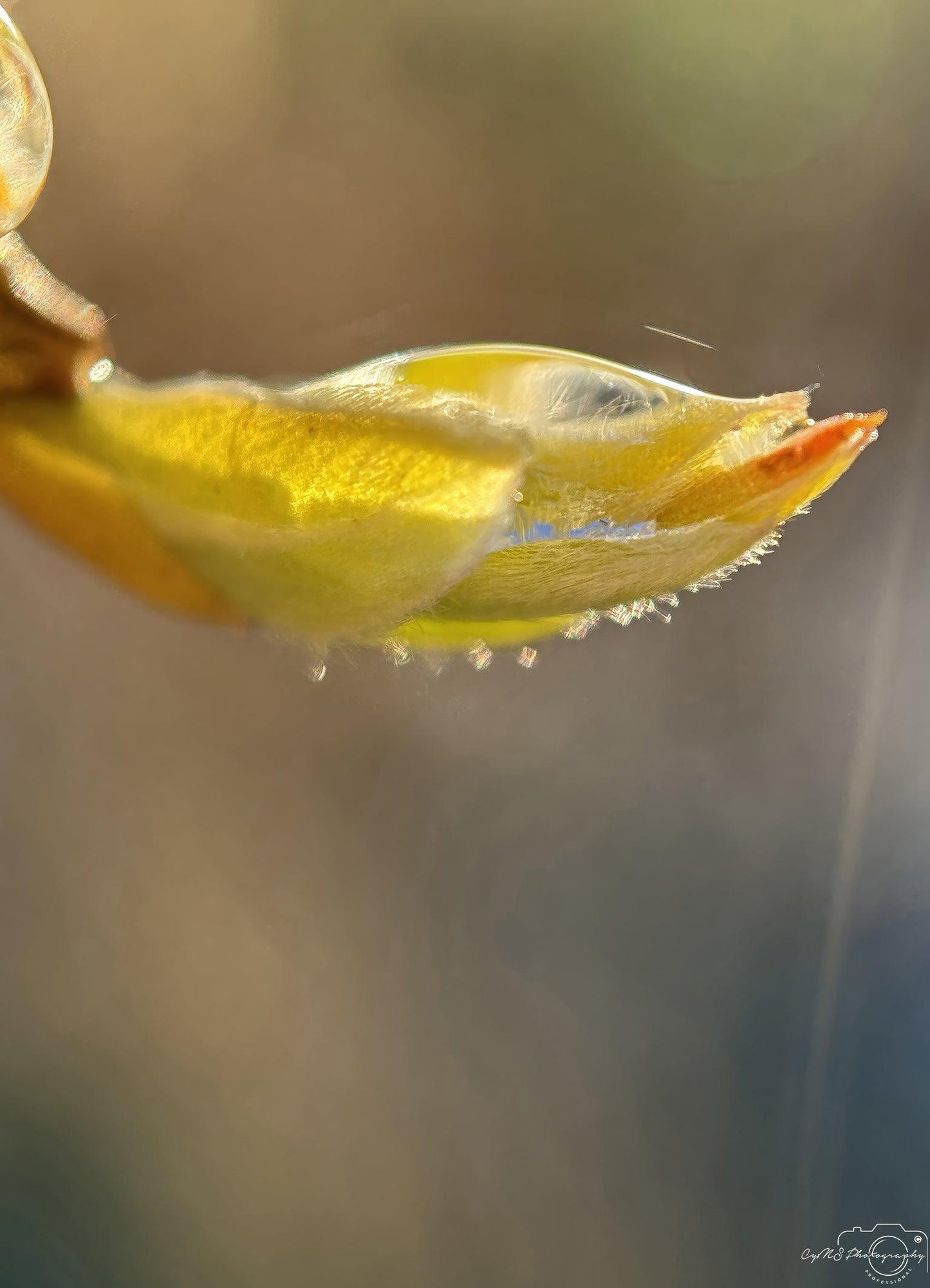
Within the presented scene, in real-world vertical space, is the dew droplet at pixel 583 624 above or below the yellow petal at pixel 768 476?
below

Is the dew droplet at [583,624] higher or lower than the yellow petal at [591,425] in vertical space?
lower

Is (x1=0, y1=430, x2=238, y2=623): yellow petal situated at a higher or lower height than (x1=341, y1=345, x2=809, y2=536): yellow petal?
lower

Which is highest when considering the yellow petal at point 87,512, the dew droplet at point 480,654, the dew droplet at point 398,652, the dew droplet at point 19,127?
the dew droplet at point 19,127

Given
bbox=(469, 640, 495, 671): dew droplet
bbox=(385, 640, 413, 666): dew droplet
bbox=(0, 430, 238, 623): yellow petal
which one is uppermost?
bbox=(0, 430, 238, 623): yellow petal

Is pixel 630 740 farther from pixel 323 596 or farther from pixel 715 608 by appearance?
pixel 323 596

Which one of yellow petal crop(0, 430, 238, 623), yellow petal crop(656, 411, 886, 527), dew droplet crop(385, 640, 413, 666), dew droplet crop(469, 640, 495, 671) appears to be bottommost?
dew droplet crop(385, 640, 413, 666)

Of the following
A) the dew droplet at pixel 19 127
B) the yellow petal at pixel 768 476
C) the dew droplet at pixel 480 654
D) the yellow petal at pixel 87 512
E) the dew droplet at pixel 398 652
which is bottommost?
the dew droplet at pixel 398 652

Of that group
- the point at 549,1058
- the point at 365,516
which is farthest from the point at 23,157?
the point at 549,1058

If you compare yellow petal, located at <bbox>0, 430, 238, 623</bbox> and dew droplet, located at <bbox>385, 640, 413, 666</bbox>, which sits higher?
yellow petal, located at <bbox>0, 430, 238, 623</bbox>

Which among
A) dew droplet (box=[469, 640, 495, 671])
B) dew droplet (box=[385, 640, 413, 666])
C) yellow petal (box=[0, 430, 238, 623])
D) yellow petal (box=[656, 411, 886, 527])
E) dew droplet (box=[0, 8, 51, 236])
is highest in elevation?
dew droplet (box=[0, 8, 51, 236])
